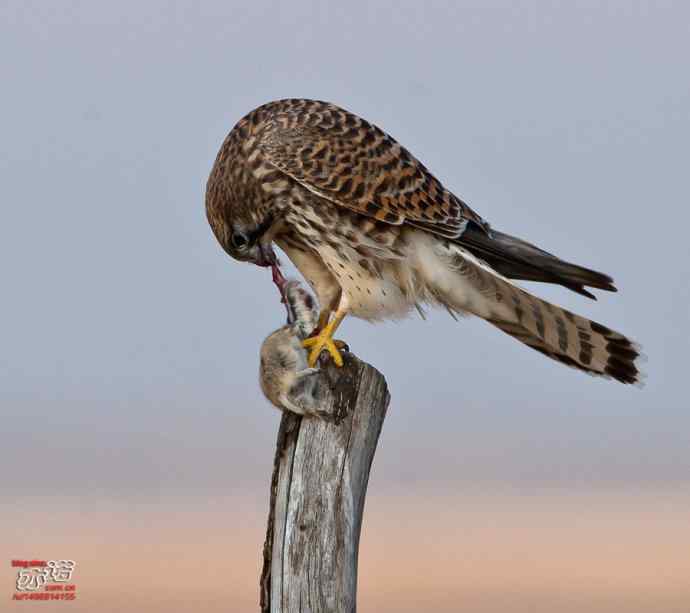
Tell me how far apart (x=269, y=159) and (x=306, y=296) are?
0.60 meters

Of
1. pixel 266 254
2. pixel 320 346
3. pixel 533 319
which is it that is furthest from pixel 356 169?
pixel 533 319

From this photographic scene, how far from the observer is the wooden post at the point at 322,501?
3229mm

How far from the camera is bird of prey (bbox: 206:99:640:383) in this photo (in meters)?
4.08

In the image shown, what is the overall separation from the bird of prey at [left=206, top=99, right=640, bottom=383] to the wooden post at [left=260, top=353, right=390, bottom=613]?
55 cm

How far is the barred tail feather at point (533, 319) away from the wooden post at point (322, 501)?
34.2 inches

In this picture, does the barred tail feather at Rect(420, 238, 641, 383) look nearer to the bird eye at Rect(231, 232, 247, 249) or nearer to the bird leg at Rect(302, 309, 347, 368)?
the bird leg at Rect(302, 309, 347, 368)

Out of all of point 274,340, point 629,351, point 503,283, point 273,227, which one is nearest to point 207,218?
point 273,227

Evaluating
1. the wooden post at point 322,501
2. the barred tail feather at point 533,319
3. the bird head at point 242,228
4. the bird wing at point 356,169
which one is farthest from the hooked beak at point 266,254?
the wooden post at point 322,501

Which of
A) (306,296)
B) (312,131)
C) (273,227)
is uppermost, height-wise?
(312,131)

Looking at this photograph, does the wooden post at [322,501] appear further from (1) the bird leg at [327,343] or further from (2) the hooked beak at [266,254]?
(2) the hooked beak at [266,254]

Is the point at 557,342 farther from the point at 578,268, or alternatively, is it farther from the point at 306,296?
the point at 306,296

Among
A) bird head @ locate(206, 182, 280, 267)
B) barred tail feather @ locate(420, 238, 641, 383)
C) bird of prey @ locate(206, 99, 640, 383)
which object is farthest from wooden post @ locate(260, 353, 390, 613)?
bird head @ locate(206, 182, 280, 267)

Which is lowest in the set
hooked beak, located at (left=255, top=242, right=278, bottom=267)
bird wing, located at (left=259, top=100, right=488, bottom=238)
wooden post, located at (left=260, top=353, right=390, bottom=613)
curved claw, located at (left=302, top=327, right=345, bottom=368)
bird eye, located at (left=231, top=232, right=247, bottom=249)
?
wooden post, located at (left=260, top=353, right=390, bottom=613)

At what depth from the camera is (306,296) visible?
3.98m
